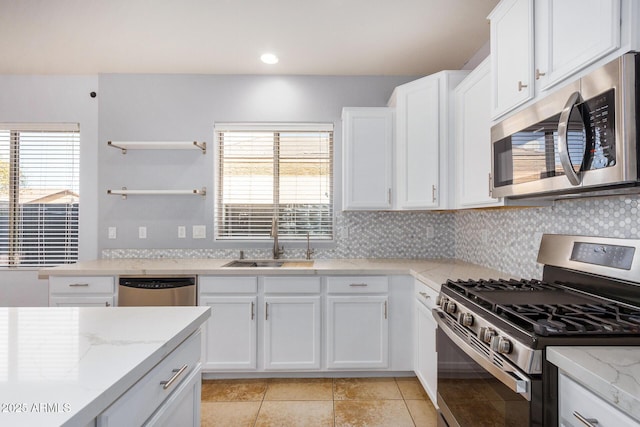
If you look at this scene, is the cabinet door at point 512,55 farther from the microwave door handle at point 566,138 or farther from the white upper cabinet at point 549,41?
the microwave door handle at point 566,138

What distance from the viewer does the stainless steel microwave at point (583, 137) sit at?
98cm

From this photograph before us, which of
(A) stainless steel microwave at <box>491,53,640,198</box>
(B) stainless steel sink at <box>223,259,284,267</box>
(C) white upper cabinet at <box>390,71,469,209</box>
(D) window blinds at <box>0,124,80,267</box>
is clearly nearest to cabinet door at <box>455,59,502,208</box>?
(C) white upper cabinet at <box>390,71,469,209</box>

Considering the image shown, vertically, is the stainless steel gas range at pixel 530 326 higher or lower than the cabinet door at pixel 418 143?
lower

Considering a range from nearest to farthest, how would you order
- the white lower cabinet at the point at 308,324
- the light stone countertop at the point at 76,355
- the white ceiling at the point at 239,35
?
the light stone countertop at the point at 76,355 < the white ceiling at the point at 239,35 < the white lower cabinet at the point at 308,324

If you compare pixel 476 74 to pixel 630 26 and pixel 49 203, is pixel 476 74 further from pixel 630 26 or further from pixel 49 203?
pixel 49 203

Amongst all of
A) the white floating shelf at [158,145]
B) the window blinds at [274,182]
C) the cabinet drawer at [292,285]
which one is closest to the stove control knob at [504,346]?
the cabinet drawer at [292,285]

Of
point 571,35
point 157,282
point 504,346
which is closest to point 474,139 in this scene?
point 571,35

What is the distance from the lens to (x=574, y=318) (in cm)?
110

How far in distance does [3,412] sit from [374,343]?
2.31 m

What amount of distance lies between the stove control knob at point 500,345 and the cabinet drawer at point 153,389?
1016mm

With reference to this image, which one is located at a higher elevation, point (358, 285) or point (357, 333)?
→ point (358, 285)

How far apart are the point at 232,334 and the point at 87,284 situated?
115 cm

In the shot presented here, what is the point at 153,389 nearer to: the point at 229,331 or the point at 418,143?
the point at 229,331

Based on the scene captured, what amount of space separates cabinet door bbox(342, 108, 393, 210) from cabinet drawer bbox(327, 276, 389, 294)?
63 cm
